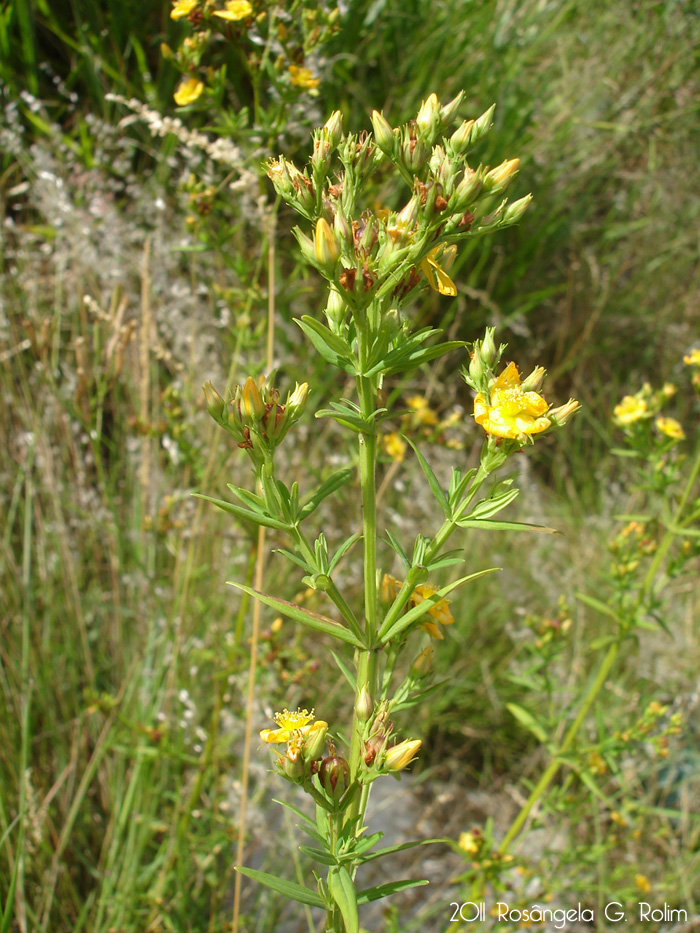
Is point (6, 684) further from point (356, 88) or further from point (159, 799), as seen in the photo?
point (356, 88)

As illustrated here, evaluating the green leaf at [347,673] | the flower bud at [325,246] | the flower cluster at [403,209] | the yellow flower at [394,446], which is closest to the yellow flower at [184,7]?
the flower cluster at [403,209]

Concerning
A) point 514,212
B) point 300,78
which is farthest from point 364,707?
point 300,78

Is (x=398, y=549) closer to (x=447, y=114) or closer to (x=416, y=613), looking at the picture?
(x=416, y=613)

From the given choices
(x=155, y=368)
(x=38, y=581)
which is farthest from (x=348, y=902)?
(x=155, y=368)

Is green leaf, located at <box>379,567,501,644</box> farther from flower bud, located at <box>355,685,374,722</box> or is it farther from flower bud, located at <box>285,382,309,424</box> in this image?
flower bud, located at <box>285,382,309,424</box>

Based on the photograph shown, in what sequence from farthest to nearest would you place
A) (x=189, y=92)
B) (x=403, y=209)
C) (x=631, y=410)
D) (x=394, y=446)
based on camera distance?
(x=394, y=446)
(x=631, y=410)
(x=189, y=92)
(x=403, y=209)

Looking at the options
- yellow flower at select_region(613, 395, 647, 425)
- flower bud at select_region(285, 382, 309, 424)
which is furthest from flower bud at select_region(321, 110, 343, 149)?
yellow flower at select_region(613, 395, 647, 425)

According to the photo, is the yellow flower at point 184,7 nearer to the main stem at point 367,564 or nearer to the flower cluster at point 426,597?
the main stem at point 367,564
